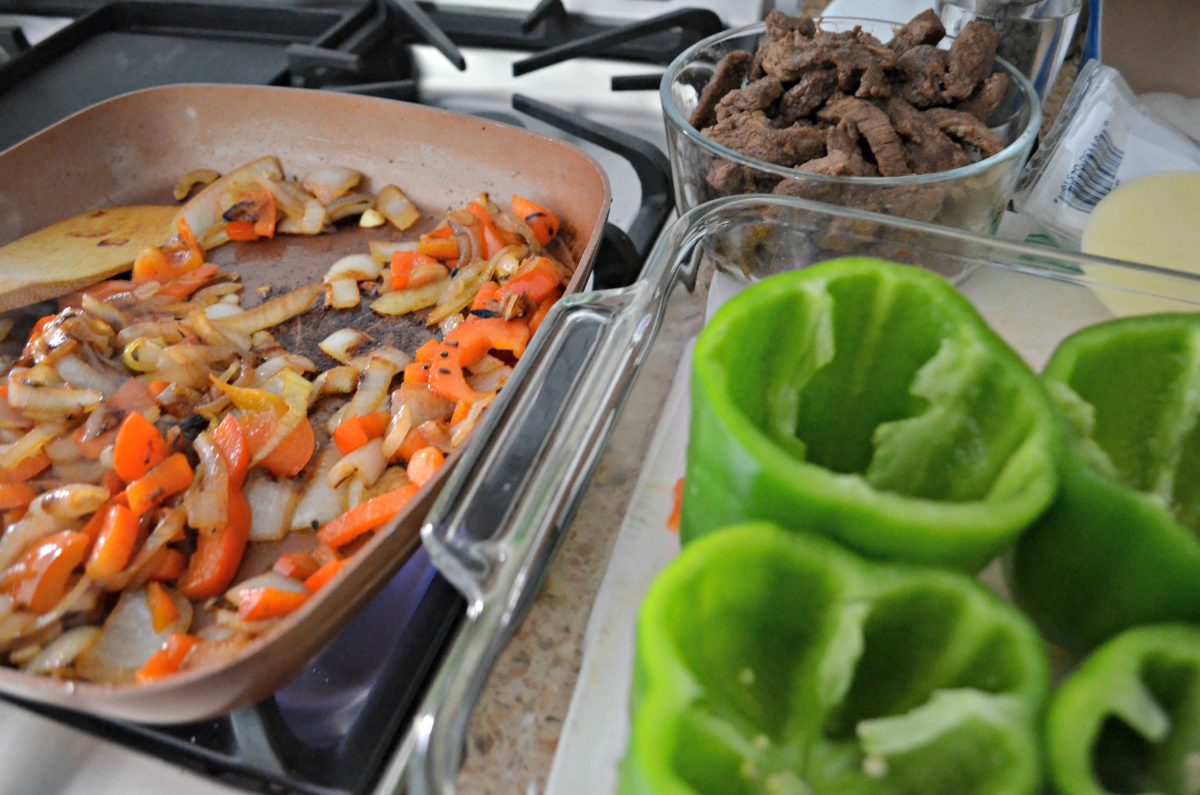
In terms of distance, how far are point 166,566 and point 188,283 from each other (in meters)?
0.50

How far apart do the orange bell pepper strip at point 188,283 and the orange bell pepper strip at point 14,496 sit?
35 centimetres

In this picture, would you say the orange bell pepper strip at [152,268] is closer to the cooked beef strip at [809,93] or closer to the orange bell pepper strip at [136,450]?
the orange bell pepper strip at [136,450]

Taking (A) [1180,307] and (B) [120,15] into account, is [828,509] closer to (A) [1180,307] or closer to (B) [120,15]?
(A) [1180,307]

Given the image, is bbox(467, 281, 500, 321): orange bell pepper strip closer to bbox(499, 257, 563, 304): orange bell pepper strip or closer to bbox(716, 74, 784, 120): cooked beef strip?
bbox(499, 257, 563, 304): orange bell pepper strip

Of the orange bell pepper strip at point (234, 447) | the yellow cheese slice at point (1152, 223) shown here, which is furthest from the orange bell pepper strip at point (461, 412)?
the yellow cheese slice at point (1152, 223)

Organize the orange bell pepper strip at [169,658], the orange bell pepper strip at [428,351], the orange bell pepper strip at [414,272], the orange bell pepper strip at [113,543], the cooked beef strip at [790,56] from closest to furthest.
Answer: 1. the orange bell pepper strip at [169,658]
2. the orange bell pepper strip at [113,543]
3. the cooked beef strip at [790,56]
4. the orange bell pepper strip at [428,351]
5. the orange bell pepper strip at [414,272]

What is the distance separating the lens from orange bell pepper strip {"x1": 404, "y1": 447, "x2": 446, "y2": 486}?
888mm

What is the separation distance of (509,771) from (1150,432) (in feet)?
1.66

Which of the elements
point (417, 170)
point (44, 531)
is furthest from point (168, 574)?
point (417, 170)

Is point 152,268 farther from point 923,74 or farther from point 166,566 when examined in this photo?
point 923,74

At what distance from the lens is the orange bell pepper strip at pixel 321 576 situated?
79cm

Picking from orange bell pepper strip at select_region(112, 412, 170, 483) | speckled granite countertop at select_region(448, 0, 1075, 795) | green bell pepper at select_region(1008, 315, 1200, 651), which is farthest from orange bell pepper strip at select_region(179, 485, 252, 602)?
green bell pepper at select_region(1008, 315, 1200, 651)

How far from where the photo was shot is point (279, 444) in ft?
3.10

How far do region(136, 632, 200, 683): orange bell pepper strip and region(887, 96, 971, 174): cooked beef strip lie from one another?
32.3 inches
